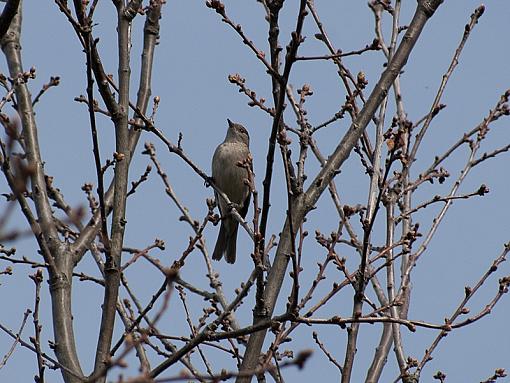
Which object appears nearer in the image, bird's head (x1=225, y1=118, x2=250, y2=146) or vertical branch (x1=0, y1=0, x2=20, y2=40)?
vertical branch (x1=0, y1=0, x2=20, y2=40)

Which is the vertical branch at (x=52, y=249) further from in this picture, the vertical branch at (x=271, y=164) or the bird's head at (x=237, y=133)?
the bird's head at (x=237, y=133)

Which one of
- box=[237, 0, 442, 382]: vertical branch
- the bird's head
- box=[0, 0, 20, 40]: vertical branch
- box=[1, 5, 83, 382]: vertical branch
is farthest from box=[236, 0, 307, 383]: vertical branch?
the bird's head

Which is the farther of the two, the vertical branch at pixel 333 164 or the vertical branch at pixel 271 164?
the vertical branch at pixel 333 164

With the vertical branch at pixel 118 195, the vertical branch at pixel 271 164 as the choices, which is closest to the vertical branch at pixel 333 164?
the vertical branch at pixel 271 164

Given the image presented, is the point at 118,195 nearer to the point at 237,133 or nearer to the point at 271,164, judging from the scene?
the point at 271,164

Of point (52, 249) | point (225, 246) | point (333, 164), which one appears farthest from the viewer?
point (225, 246)

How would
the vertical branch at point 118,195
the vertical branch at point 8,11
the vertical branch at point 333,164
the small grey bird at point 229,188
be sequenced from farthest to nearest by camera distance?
the small grey bird at point 229,188
the vertical branch at point 333,164
the vertical branch at point 118,195
the vertical branch at point 8,11

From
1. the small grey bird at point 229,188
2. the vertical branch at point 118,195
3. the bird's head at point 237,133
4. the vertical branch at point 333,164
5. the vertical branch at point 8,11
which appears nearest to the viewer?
the vertical branch at point 8,11

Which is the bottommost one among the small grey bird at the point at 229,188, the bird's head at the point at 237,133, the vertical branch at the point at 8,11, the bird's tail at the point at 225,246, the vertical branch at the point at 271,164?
the vertical branch at the point at 271,164

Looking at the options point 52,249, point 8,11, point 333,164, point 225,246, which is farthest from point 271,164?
point 225,246

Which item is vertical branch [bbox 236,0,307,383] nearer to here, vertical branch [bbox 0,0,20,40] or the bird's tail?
vertical branch [bbox 0,0,20,40]

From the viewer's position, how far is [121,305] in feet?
17.3

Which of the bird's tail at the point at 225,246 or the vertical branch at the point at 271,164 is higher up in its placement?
the bird's tail at the point at 225,246

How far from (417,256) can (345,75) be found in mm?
1287
